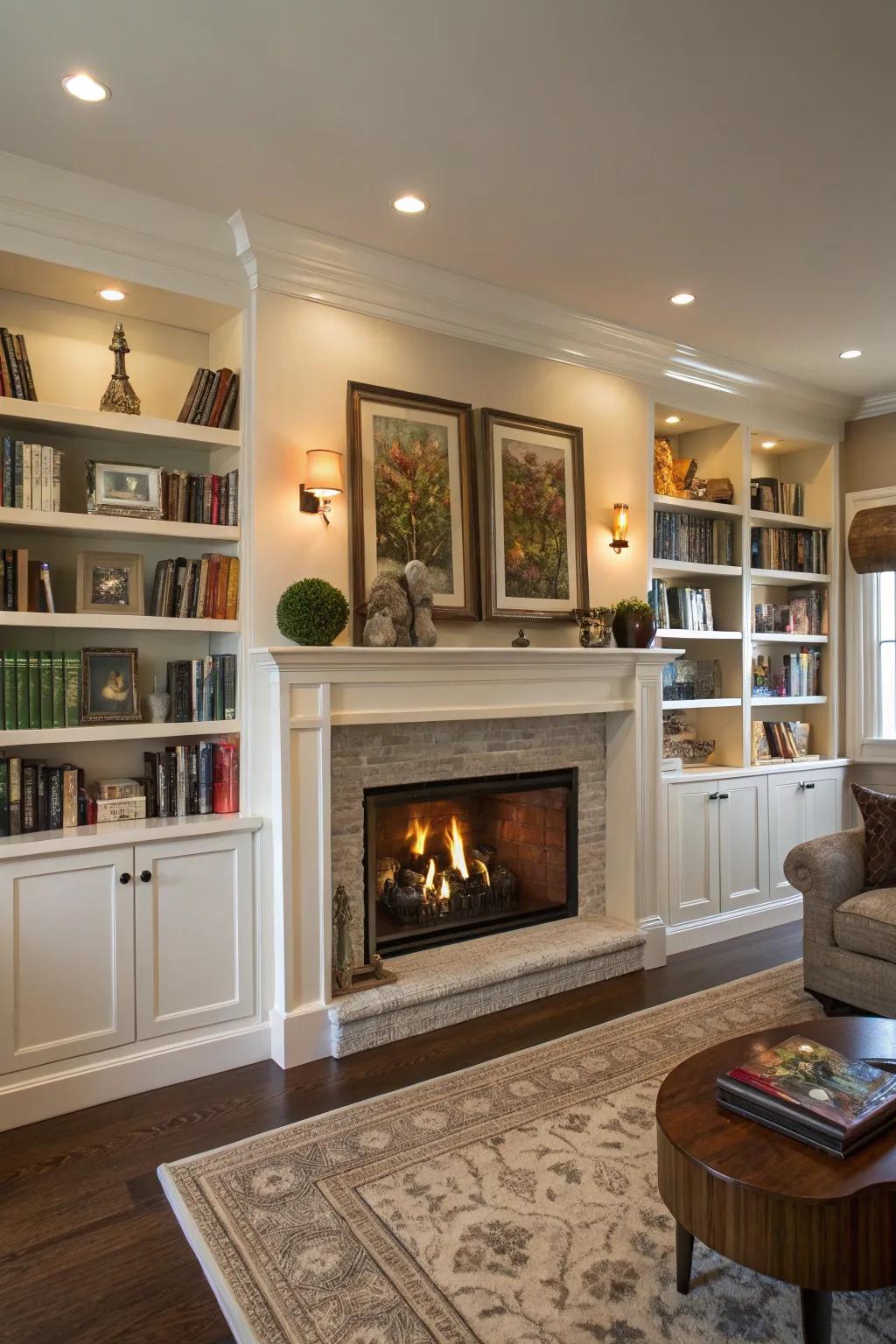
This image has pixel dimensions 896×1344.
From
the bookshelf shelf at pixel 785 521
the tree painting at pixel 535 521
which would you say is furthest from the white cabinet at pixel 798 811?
the tree painting at pixel 535 521

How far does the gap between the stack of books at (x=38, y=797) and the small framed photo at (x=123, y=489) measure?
3.00ft

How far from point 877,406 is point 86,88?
185 inches

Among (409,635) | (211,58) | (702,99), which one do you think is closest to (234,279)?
(211,58)

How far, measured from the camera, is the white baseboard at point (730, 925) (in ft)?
14.8

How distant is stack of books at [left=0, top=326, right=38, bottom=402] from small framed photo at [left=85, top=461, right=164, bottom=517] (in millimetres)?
302

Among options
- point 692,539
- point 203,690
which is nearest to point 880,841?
point 692,539

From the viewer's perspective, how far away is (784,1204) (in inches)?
68.1

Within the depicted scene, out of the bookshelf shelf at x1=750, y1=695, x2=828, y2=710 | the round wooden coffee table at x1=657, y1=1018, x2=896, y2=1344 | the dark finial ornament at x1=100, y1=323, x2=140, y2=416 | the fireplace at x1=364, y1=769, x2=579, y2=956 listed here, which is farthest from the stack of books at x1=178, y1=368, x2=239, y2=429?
the bookshelf shelf at x1=750, y1=695, x2=828, y2=710

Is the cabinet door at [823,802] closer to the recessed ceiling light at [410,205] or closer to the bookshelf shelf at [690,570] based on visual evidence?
the bookshelf shelf at [690,570]

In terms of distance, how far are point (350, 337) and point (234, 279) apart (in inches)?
19.4

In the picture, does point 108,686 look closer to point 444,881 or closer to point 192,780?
point 192,780

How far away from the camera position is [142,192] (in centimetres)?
303

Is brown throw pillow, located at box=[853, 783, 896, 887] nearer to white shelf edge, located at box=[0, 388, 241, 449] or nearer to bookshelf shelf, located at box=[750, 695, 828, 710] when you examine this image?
bookshelf shelf, located at box=[750, 695, 828, 710]

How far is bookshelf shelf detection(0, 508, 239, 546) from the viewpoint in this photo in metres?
2.94
